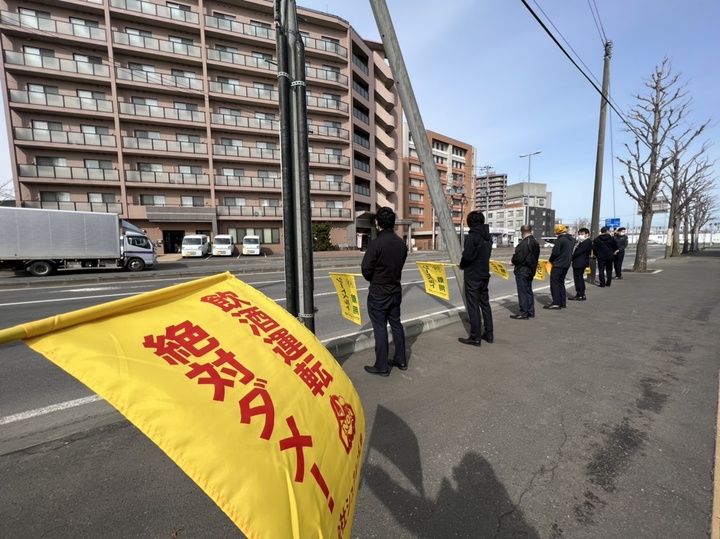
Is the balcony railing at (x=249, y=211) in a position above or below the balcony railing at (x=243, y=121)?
below

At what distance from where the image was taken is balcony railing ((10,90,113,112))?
884 inches

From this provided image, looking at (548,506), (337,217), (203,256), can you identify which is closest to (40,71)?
(203,256)

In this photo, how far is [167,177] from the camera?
87.0 feet

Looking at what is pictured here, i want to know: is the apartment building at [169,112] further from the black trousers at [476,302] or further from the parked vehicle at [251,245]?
the black trousers at [476,302]

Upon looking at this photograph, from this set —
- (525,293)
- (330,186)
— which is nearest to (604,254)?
(525,293)

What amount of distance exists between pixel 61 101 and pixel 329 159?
66.9ft

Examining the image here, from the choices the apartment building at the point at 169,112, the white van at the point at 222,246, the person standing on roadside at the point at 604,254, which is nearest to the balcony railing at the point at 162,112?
the apartment building at the point at 169,112

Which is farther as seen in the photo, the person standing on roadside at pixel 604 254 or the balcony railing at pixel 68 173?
the balcony railing at pixel 68 173

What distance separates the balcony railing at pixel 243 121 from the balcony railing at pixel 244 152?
1870mm

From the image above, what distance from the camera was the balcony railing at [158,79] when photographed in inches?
977

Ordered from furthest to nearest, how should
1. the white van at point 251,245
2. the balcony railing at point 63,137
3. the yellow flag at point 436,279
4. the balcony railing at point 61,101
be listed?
the white van at point 251,245 < the balcony railing at point 63,137 < the balcony railing at point 61,101 < the yellow flag at point 436,279

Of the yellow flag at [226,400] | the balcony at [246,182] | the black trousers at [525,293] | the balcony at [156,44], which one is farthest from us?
the balcony at [246,182]

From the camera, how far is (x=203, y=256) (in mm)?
26250

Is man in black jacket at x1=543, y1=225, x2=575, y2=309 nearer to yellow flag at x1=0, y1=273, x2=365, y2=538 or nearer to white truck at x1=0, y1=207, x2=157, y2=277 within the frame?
yellow flag at x1=0, y1=273, x2=365, y2=538
